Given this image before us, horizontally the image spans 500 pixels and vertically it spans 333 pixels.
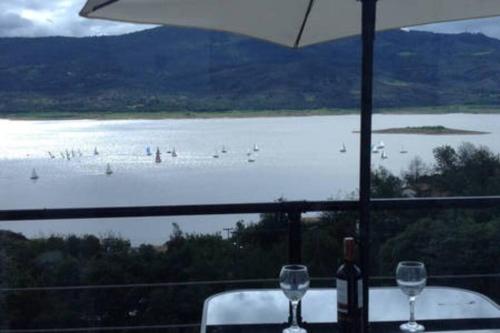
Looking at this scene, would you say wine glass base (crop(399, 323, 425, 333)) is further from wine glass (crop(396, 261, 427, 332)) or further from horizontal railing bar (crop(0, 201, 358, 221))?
horizontal railing bar (crop(0, 201, 358, 221))

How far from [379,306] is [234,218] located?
1140mm

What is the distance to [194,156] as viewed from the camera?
1091 cm

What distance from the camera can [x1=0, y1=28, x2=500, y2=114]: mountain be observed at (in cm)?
771

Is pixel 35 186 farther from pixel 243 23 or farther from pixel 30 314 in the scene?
pixel 243 23

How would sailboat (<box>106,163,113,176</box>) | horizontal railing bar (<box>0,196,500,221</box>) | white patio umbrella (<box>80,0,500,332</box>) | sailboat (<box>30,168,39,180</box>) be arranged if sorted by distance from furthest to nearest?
sailboat (<box>106,163,113,176</box>) → sailboat (<box>30,168,39,180</box>) → horizontal railing bar (<box>0,196,500,221</box>) → white patio umbrella (<box>80,0,500,332</box>)

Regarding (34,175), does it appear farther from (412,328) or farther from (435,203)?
(412,328)

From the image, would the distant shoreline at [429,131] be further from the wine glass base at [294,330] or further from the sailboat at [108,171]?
the wine glass base at [294,330]

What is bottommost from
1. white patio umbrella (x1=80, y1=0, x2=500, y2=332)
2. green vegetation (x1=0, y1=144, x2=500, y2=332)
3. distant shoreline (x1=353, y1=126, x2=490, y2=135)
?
green vegetation (x1=0, y1=144, x2=500, y2=332)

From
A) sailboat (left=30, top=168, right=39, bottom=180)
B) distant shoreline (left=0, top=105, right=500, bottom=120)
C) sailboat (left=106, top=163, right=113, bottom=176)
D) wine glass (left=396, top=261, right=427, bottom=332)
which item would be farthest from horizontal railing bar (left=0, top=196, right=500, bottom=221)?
sailboat (left=106, top=163, right=113, bottom=176)

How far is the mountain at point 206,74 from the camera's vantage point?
25.3 feet

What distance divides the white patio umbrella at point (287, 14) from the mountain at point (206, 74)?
4.41 m

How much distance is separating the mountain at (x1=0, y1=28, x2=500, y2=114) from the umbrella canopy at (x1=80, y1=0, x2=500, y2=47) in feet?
14.5

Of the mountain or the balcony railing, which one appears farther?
the mountain

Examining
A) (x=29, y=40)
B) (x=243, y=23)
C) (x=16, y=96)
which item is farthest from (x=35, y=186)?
(x=243, y=23)
